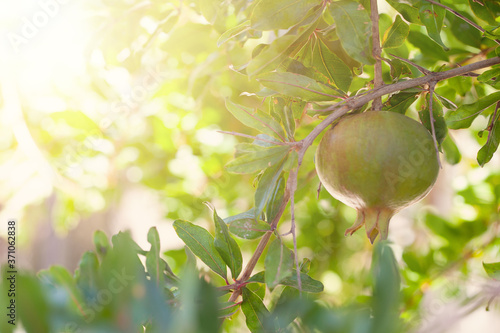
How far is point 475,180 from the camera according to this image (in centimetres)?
111

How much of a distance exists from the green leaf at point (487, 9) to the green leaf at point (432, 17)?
146mm

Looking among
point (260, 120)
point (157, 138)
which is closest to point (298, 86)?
point (260, 120)

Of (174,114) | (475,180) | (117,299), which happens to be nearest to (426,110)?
(117,299)

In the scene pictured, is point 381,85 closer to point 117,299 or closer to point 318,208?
point 117,299

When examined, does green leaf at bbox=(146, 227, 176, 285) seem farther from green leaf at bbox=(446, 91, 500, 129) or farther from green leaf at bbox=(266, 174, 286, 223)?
green leaf at bbox=(446, 91, 500, 129)

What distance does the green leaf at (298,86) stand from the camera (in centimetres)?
44

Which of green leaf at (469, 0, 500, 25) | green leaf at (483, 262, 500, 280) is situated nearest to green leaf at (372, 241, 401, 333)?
green leaf at (483, 262, 500, 280)

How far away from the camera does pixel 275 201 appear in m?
0.51

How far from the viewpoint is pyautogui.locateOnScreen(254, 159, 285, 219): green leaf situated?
462 mm

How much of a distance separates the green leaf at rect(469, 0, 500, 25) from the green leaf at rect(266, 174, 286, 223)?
1.28 feet

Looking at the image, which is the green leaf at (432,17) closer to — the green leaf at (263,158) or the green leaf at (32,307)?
the green leaf at (263,158)

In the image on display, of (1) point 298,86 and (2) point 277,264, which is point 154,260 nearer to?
(2) point 277,264

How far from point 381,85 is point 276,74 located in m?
0.12

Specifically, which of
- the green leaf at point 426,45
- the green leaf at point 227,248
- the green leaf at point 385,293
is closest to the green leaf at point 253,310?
the green leaf at point 227,248
